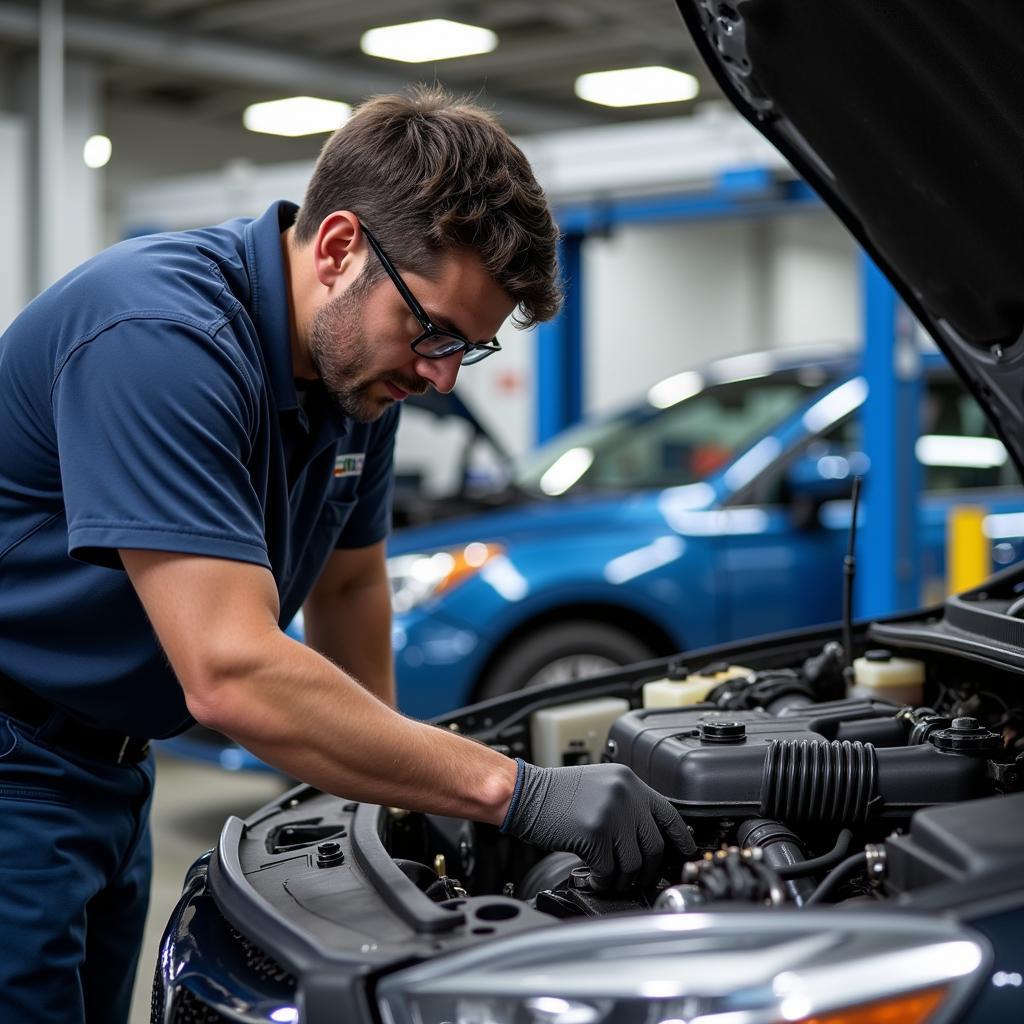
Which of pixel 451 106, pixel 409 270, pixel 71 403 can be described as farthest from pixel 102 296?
pixel 451 106

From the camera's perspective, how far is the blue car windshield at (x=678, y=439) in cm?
505

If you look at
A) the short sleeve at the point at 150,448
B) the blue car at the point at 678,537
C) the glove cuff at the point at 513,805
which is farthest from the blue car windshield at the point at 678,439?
the short sleeve at the point at 150,448

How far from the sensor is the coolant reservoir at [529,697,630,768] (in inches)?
86.9

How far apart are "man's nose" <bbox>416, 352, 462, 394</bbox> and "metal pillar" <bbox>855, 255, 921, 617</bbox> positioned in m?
3.52

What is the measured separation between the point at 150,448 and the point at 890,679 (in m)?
1.36

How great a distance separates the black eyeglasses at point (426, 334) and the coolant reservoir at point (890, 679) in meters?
0.93

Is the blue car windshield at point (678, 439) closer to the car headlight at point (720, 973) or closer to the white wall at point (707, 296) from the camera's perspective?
the car headlight at point (720, 973)

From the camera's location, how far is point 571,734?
221 centimetres

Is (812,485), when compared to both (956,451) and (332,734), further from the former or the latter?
(332,734)

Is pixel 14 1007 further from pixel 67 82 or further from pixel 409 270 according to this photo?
pixel 67 82

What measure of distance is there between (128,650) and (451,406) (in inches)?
162

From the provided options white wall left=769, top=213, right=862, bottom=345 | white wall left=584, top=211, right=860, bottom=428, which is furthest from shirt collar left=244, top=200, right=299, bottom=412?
white wall left=769, top=213, right=862, bottom=345

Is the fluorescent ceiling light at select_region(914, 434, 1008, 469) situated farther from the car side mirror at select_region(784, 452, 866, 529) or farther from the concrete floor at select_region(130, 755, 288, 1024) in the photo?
the concrete floor at select_region(130, 755, 288, 1024)

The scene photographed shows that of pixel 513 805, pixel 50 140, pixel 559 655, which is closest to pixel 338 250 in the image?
pixel 513 805
